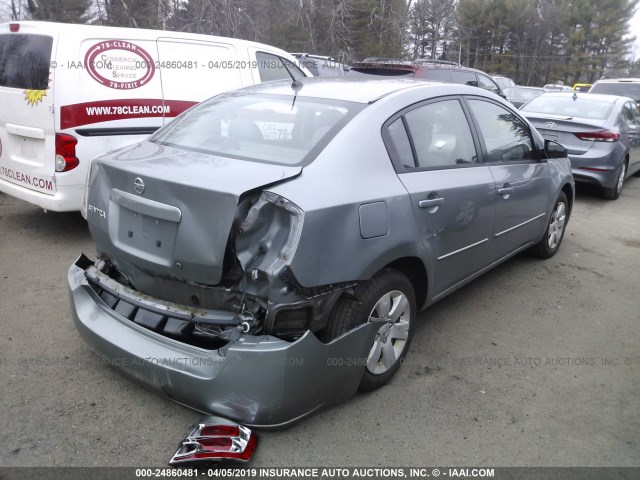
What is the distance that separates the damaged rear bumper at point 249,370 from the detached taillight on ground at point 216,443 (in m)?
0.06

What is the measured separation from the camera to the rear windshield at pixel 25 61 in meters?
4.79

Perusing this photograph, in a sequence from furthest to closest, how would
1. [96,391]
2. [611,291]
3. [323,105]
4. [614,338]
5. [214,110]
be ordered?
[611,291], [614,338], [214,110], [323,105], [96,391]

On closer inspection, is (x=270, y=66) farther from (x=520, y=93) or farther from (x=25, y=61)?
(x=520, y=93)

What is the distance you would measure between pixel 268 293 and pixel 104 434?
1076mm

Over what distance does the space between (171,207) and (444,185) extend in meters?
1.65

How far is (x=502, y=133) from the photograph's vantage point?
4.20 metres

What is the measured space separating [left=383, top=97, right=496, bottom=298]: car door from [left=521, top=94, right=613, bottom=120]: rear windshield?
5.23 m

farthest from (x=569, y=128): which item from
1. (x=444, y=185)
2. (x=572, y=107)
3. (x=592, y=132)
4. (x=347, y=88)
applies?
(x=347, y=88)

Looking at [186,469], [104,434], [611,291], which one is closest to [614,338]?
[611,291]

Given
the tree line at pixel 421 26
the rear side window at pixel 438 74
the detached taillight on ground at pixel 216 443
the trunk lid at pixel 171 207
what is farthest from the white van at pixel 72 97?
the tree line at pixel 421 26

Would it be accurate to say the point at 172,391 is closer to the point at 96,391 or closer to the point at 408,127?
the point at 96,391

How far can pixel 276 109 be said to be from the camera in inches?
129

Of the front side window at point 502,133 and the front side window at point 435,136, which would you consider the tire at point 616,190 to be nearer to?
the front side window at point 502,133

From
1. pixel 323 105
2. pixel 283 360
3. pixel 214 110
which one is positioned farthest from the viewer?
pixel 214 110
